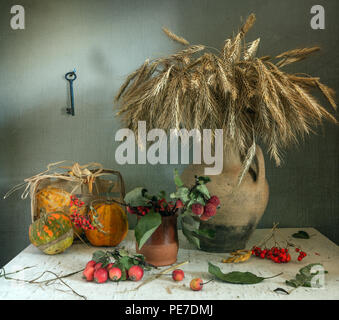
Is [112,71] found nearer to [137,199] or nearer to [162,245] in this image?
[137,199]

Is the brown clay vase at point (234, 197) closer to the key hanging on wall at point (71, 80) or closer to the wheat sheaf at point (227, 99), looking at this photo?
the wheat sheaf at point (227, 99)

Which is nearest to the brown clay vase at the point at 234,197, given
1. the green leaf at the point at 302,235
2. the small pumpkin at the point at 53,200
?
the green leaf at the point at 302,235

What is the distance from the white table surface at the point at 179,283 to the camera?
0.75 meters

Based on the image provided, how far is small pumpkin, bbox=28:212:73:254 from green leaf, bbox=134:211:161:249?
0.89 feet

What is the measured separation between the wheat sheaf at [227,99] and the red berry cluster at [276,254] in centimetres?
24

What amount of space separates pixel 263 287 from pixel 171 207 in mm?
297

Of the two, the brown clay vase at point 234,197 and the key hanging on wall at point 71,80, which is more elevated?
the key hanging on wall at point 71,80

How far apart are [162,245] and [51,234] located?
0.32 meters

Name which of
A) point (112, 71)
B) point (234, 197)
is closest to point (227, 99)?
→ point (234, 197)

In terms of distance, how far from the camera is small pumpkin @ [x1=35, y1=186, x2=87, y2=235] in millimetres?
1121

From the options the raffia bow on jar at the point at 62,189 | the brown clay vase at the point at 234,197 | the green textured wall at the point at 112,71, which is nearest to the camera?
the brown clay vase at the point at 234,197

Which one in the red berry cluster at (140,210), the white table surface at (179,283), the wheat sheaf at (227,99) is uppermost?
the wheat sheaf at (227,99)

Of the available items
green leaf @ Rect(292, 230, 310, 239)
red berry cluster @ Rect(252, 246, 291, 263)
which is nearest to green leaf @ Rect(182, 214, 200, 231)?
red berry cluster @ Rect(252, 246, 291, 263)

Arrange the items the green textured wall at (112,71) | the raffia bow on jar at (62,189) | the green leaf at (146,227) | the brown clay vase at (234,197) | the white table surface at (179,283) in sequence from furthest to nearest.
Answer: the green textured wall at (112,71)
the raffia bow on jar at (62,189)
the brown clay vase at (234,197)
the green leaf at (146,227)
the white table surface at (179,283)
